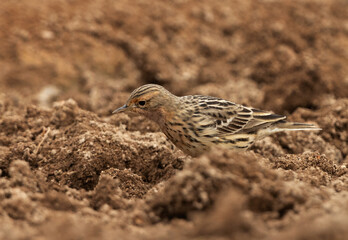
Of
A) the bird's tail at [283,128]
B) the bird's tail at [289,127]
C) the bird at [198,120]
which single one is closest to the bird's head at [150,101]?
the bird at [198,120]

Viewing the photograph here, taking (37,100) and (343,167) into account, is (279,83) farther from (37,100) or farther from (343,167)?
(37,100)

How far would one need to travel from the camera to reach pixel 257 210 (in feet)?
14.7

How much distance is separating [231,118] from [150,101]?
1109 millimetres

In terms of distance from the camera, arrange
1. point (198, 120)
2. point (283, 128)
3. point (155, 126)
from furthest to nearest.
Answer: point (155, 126) < point (283, 128) < point (198, 120)

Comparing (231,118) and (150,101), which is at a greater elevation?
(231,118)

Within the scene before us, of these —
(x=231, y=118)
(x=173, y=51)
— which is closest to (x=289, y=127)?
(x=231, y=118)

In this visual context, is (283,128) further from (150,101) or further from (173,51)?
(173,51)

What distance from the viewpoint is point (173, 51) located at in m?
11.5

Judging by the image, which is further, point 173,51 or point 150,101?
point 173,51

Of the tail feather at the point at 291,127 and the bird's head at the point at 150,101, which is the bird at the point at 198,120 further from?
the tail feather at the point at 291,127

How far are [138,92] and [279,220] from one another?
113 inches

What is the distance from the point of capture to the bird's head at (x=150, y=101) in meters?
6.60

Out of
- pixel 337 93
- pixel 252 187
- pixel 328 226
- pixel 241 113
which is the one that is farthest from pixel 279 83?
pixel 328 226

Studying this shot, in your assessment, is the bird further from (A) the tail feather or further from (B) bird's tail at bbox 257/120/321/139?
(A) the tail feather
